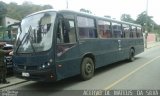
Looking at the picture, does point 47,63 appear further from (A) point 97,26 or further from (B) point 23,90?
(A) point 97,26

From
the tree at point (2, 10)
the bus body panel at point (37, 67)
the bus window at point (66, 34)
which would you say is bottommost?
the bus body panel at point (37, 67)

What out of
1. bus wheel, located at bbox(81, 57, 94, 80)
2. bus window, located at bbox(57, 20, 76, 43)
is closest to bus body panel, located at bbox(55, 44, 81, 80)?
bus window, located at bbox(57, 20, 76, 43)

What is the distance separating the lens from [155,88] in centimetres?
852

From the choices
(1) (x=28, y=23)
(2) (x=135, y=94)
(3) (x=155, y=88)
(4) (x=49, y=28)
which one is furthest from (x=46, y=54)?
(3) (x=155, y=88)

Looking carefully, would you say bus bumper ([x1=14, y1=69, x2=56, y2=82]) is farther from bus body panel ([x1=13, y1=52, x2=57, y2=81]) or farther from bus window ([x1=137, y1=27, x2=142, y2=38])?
bus window ([x1=137, y1=27, x2=142, y2=38])

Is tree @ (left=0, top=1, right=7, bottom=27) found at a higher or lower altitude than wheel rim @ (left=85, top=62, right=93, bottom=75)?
higher

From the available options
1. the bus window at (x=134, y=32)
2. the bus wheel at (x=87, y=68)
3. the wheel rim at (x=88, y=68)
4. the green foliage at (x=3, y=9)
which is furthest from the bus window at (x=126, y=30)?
the green foliage at (x=3, y=9)

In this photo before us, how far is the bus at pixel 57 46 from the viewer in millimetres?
8492

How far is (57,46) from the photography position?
8609mm

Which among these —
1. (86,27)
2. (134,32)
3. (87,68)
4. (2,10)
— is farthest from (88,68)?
(2,10)

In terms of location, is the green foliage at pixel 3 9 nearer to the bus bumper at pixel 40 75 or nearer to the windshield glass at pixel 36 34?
the windshield glass at pixel 36 34

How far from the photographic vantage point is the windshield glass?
862 cm

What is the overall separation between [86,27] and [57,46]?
8.16 feet

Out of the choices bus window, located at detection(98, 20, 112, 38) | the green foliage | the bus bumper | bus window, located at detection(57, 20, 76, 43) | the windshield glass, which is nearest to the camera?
the bus bumper
